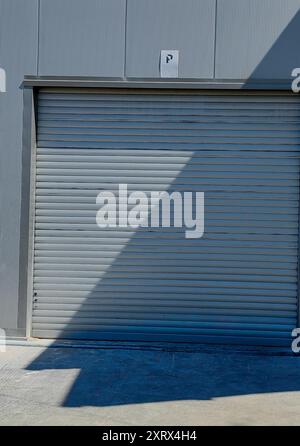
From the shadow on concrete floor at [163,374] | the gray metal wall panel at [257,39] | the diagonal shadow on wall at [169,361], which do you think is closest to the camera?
the shadow on concrete floor at [163,374]

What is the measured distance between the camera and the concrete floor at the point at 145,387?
6074 mm

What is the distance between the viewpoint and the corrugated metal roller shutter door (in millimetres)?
8695

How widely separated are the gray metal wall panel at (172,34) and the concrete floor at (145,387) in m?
3.55

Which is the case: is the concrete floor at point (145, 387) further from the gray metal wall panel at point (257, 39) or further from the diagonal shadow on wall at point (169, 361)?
the gray metal wall panel at point (257, 39)

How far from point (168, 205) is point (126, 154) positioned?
849 mm

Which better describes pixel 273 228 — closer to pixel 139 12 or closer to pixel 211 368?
pixel 211 368

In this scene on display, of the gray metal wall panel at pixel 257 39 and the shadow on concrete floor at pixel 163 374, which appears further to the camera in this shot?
the gray metal wall panel at pixel 257 39

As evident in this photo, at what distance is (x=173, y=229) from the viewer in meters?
8.79

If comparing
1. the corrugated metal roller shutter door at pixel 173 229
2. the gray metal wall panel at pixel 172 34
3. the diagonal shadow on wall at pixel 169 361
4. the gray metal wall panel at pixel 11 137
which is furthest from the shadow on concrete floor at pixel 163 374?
the gray metal wall panel at pixel 172 34

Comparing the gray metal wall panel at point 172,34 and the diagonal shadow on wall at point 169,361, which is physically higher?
the gray metal wall panel at point 172,34

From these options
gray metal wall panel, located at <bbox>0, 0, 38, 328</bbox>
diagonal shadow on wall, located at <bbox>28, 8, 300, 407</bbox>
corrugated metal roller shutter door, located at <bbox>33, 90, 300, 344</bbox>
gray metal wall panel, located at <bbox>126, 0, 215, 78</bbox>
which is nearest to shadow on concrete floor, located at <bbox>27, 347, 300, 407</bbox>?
diagonal shadow on wall, located at <bbox>28, 8, 300, 407</bbox>

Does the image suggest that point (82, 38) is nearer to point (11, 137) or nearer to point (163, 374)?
point (11, 137)

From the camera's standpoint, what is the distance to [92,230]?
8891 millimetres

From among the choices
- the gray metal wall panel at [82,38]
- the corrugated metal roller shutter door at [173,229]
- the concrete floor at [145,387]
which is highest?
the gray metal wall panel at [82,38]
